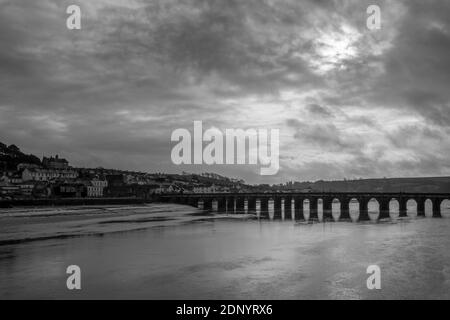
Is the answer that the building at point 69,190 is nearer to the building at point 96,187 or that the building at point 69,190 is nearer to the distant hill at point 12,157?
the building at point 96,187

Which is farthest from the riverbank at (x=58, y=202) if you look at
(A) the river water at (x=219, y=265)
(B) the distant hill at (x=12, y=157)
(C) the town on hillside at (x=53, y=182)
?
(B) the distant hill at (x=12, y=157)

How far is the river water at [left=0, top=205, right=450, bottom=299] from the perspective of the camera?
62.1 feet

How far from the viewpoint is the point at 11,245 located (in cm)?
3250

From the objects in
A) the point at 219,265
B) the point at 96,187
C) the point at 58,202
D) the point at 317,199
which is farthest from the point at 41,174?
the point at 219,265

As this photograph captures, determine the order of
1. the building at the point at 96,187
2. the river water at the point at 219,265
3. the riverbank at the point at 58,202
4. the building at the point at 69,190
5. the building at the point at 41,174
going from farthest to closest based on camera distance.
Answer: the building at the point at 41,174 < the building at the point at 96,187 < the building at the point at 69,190 < the riverbank at the point at 58,202 < the river water at the point at 219,265

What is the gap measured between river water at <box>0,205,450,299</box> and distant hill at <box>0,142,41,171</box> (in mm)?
122268

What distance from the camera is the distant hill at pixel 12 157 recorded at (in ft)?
488

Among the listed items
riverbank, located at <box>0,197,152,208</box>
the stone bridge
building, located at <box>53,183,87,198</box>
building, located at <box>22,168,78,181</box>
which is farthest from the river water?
building, located at <box>22,168,78,181</box>

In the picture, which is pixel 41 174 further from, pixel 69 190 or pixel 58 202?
pixel 58 202

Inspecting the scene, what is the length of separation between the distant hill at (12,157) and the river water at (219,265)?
122268 mm

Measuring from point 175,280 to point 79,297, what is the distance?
198 inches

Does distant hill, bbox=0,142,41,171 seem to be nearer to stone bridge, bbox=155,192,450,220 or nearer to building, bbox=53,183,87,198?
building, bbox=53,183,87,198
